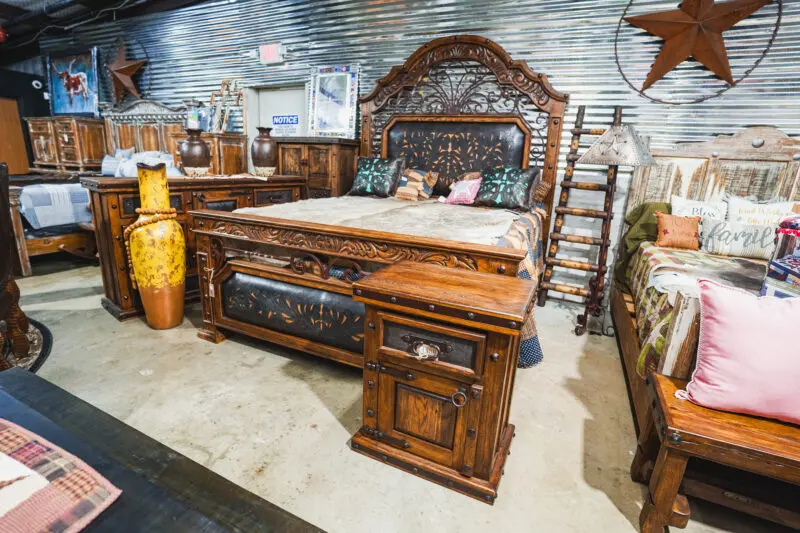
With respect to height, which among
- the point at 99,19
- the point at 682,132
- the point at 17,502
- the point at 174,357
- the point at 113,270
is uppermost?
the point at 99,19

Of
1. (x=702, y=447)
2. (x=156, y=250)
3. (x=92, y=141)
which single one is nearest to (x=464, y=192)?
(x=156, y=250)

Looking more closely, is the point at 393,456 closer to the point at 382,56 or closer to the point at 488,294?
the point at 488,294

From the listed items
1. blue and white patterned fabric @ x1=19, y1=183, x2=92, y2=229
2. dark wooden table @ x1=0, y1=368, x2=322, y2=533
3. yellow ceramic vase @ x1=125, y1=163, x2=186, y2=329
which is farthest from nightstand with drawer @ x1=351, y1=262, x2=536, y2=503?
blue and white patterned fabric @ x1=19, y1=183, x2=92, y2=229

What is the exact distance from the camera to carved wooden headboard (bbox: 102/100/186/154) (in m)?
5.63

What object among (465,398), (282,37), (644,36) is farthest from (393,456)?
(282,37)

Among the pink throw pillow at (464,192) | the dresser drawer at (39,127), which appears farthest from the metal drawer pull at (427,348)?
the dresser drawer at (39,127)

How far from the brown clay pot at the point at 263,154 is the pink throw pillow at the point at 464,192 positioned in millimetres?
2017

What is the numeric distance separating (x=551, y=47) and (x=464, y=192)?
1.53m

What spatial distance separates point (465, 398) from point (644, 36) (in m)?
3.49

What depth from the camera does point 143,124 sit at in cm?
583

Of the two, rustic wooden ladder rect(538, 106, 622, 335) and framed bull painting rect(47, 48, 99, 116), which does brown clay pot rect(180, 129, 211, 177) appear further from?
framed bull painting rect(47, 48, 99, 116)

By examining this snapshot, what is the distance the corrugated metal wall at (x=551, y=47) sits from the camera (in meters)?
2.94

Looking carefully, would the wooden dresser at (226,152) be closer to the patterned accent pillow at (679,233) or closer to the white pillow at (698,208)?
the patterned accent pillow at (679,233)

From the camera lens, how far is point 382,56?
4.16m
